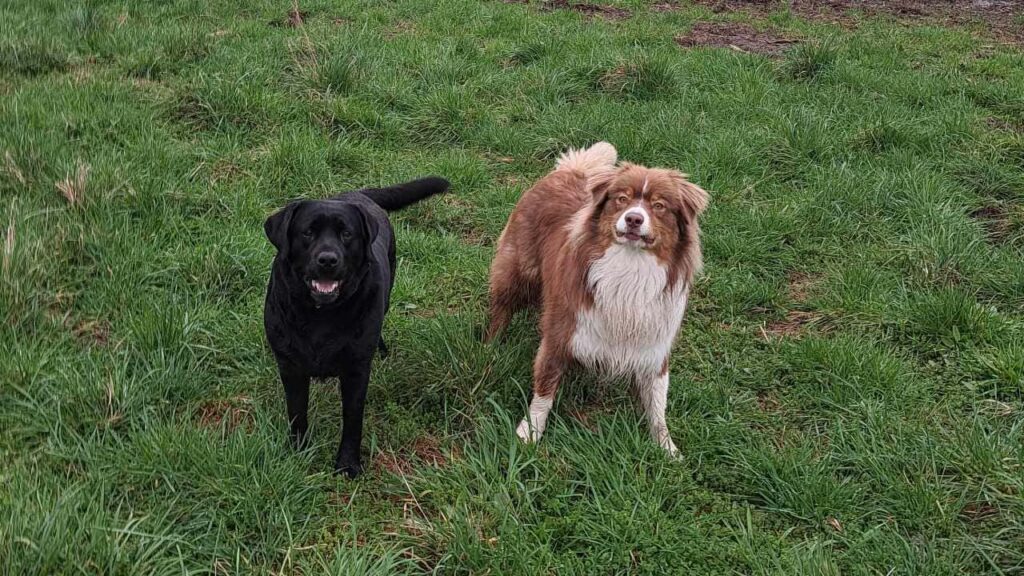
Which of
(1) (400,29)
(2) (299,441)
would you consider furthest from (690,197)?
(1) (400,29)

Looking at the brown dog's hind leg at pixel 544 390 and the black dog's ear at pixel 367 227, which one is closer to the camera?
the black dog's ear at pixel 367 227

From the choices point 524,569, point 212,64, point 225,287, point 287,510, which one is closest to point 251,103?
point 212,64

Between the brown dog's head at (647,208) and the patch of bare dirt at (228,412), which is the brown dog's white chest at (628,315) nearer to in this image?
the brown dog's head at (647,208)

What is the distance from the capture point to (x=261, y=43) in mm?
6586

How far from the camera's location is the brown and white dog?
2.74m

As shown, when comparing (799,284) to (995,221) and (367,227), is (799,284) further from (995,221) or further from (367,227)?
(367,227)

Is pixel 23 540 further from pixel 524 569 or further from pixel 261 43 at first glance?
pixel 261 43

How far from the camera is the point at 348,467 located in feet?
8.98

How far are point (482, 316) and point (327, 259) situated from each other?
145cm

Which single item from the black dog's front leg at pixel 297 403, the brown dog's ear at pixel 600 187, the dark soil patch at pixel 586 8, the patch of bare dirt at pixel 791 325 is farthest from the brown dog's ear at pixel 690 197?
the dark soil patch at pixel 586 8

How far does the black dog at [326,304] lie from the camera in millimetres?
2508

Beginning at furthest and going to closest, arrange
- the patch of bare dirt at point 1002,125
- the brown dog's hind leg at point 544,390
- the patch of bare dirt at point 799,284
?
the patch of bare dirt at point 1002,125 → the patch of bare dirt at point 799,284 → the brown dog's hind leg at point 544,390

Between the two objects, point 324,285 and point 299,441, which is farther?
point 299,441

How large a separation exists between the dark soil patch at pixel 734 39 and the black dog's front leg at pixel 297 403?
5.97 metres
